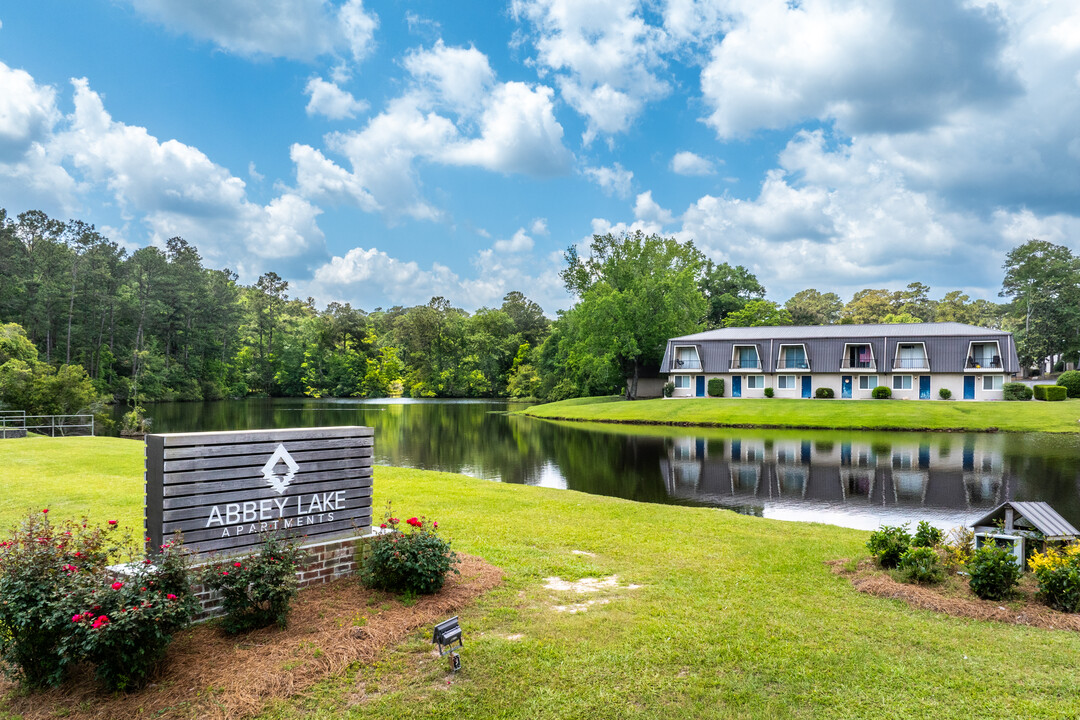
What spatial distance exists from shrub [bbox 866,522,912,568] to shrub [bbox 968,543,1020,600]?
43.4 inches

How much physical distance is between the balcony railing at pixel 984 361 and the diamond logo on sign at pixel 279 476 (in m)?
54.4

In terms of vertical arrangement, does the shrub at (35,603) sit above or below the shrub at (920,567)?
above

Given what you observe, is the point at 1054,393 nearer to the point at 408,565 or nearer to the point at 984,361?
the point at 984,361

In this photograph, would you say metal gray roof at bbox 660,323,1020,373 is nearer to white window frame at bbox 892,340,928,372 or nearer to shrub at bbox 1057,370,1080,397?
white window frame at bbox 892,340,928,372

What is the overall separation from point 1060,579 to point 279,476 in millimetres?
8712

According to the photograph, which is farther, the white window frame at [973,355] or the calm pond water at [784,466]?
the white window frame at [973,355]

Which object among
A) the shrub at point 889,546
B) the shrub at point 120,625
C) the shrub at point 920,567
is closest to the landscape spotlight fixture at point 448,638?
the shrub at point 120,625

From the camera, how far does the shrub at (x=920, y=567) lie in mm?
7496

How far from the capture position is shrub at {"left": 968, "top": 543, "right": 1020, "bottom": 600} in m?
6.89

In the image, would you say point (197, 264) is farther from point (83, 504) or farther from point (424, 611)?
point (424, 611)

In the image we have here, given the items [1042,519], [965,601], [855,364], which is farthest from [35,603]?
[855,364]

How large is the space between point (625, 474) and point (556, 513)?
9.68 meters

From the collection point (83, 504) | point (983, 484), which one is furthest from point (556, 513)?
point (983, 484)

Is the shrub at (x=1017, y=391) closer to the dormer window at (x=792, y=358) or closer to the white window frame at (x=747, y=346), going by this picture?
the dormer window at (x=792, y=358)
